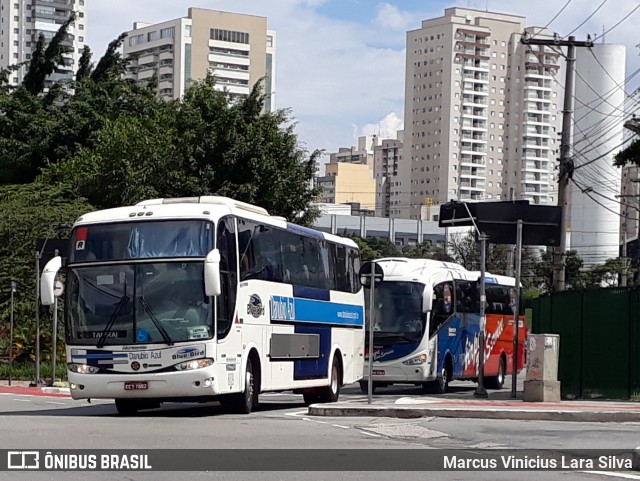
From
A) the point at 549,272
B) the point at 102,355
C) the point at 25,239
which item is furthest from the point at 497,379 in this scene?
the point at 549,272

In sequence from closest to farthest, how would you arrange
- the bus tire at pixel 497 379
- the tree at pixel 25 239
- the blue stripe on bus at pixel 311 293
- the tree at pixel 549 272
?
the blue stripe on bus at pixel 311 293, the bus tire at pixel 497 379, the tree at pixel 25 239, the tree at pixel 549 272

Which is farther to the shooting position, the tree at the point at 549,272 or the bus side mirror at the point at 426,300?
the tree at the point at 549,272

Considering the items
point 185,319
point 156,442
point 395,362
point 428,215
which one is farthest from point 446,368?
point 428,215

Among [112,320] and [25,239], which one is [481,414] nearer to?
[112,320]

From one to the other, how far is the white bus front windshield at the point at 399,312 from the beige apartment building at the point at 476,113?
14114 centimetres

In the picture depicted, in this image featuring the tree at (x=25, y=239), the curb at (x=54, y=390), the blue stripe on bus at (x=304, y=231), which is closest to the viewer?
the blue stripe on bus at (x=304, y=231)

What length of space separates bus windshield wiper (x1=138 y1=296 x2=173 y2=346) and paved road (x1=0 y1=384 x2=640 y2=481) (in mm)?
1295

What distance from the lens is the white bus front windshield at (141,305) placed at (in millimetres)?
19594

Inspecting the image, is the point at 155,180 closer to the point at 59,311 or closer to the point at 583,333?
the point at 59,311

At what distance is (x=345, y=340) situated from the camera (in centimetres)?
2655

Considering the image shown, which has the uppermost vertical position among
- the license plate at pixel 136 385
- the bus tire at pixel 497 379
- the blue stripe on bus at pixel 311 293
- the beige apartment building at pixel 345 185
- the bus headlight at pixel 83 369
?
the beige apartment building at pixel 345 185

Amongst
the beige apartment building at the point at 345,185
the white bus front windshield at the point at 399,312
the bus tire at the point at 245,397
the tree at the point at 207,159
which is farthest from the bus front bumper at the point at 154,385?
the beige apartment building at the point at 345,185

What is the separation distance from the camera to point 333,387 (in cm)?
2550

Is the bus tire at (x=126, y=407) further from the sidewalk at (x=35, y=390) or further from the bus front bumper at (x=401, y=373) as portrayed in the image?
the sidewalk at (x=35, y=390)
